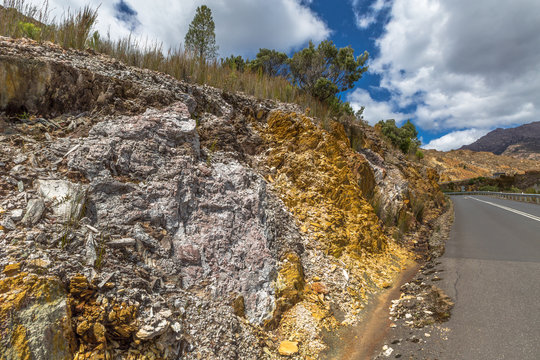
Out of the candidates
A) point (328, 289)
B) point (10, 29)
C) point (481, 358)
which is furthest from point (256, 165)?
point (10, 29)

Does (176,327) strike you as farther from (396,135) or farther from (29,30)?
(396,135)

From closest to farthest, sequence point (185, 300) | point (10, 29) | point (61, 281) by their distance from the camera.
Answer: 1. point (61, 281)
2. point (185, 300)
3. point (10, 29)

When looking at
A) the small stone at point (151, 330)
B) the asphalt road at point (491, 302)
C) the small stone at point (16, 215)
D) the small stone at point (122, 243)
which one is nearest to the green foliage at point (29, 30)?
the small stone at point (16, 215)

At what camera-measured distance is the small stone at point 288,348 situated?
346 cm

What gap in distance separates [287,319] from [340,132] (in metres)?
6.98

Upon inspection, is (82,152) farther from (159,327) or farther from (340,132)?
(340,132)

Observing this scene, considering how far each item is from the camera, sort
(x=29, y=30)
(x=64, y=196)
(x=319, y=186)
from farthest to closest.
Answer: (x=319, y=186)
(x=29, y=30)
(x=64, y=196)

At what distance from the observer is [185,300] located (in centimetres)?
317

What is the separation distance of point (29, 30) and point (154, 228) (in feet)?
Answer: 15.8

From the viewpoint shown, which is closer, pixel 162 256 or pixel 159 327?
pixel 159 327

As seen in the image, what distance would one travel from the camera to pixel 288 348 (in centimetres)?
352

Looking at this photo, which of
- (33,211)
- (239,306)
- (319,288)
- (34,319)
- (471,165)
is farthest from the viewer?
(471,165)

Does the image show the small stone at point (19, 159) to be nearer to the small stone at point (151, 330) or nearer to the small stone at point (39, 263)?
the small stone at point (39, 263)

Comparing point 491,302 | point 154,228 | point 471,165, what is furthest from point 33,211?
point 471,165
